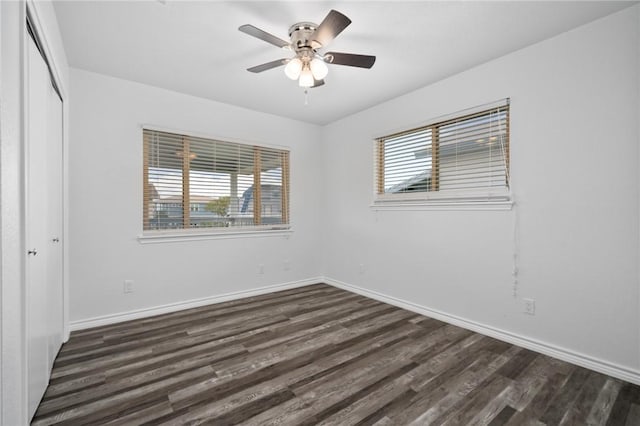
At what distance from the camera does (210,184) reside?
3846 millimetres

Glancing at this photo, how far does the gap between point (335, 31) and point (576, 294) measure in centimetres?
268

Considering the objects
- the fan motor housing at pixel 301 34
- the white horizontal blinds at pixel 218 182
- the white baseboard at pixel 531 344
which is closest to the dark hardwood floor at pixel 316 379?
the white baseboard at pixel 531 344

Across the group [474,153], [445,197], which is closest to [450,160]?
[474,153]

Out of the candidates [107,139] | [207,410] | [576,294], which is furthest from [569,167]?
[107,139]

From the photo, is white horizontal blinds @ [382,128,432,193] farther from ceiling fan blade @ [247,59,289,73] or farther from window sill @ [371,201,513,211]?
ceiling fan blade @ [247,59,289,73]

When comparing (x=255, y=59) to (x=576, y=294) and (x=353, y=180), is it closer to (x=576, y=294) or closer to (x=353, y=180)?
(x=353, y=180)

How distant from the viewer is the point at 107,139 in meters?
3.10

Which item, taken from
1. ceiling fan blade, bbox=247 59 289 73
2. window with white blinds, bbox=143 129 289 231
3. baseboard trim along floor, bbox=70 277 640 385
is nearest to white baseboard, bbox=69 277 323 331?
baseboard trim along floor, bbox=70 277 640 385

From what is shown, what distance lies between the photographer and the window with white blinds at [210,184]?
3.45 m

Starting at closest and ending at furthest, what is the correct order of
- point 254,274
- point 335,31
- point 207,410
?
point 207,410 < point 335,31 < point 254,274

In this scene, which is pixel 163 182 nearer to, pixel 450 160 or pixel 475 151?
pixel 450 160

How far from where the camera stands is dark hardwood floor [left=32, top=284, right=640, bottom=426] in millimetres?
1728

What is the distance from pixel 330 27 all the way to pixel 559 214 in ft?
7.51

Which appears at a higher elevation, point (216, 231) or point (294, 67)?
point (294, 67)
